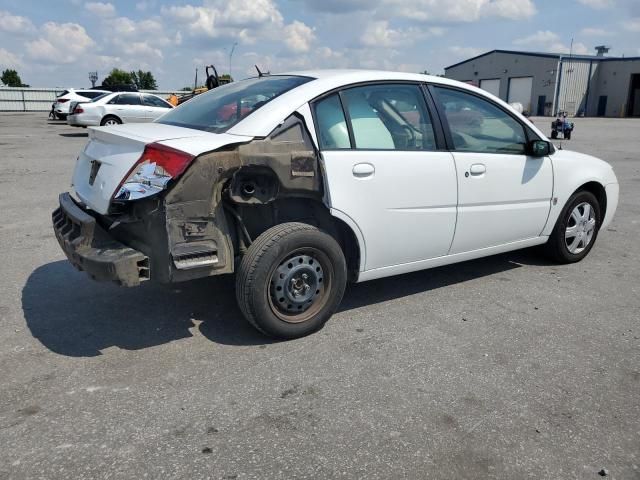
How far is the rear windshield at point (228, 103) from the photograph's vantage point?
3.66 metres

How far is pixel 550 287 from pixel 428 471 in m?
2.87

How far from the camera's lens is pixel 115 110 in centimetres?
1894

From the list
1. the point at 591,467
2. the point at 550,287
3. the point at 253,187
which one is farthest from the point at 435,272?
Answer: the point at 591,467

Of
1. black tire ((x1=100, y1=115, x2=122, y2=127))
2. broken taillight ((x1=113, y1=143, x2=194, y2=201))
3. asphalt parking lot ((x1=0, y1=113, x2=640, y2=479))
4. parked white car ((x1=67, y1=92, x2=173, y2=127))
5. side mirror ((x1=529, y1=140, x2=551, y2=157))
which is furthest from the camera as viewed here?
black tire ((x1=100, y1=115, x2=122, y2=127))

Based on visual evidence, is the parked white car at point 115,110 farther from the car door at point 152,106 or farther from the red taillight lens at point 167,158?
the red taillight lens at point 167,158

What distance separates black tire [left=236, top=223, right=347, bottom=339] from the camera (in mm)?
3381

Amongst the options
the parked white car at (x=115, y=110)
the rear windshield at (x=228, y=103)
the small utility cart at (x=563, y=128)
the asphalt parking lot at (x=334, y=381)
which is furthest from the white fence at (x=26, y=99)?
Answer: the rear windshield at (x=228, y=103)

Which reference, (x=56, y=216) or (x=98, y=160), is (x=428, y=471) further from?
(x=56, y=216)

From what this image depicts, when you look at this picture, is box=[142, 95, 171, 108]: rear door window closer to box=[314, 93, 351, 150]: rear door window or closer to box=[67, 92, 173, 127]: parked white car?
box=[67, 92, 173, 127]: parked white car

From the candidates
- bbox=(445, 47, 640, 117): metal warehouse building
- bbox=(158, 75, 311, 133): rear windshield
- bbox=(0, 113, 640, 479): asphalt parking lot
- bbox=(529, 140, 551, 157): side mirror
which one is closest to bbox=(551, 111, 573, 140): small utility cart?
bbox=(0, 113, 640, 479): asphalt parking lot

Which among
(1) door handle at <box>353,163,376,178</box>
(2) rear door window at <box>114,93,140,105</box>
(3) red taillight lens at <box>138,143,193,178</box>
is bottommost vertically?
(1) door handle at <box>353,163,376,178</box>

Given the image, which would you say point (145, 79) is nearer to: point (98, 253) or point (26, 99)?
point (26, 99)

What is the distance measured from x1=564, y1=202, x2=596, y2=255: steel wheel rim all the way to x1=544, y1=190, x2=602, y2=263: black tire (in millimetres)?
25

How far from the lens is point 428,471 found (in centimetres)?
244
